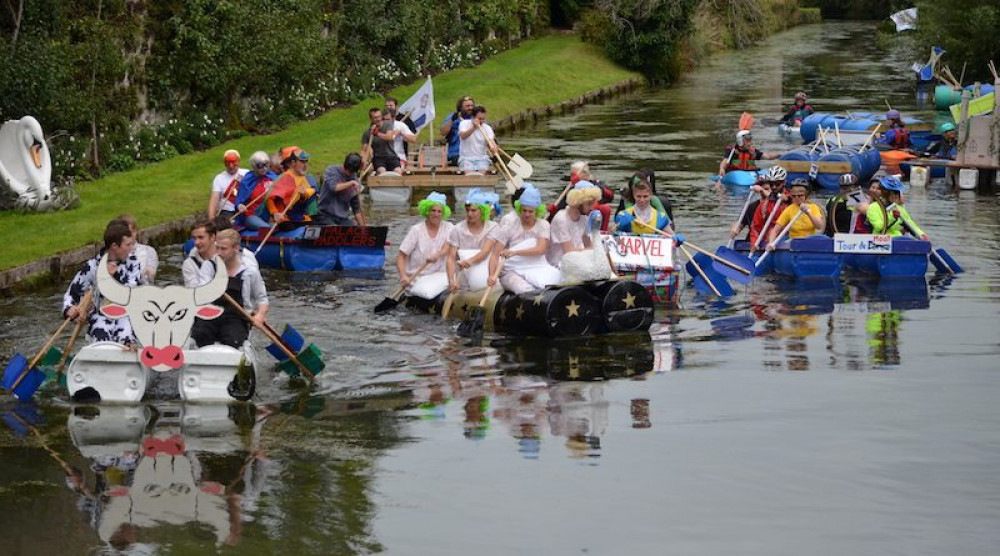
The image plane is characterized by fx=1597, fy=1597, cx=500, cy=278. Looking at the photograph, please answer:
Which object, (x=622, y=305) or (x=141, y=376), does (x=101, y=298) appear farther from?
(x=622, y=305)

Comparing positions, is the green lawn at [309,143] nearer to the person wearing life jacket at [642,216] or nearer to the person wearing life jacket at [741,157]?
the person wearing life jacket at [642,216]

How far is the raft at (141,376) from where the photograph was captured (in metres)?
14.9

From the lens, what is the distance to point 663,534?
11.4 metres

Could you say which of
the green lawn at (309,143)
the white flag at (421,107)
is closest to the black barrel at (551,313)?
the green lawn at (309,143)

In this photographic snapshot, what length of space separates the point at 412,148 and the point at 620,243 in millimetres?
16385

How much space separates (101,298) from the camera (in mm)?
15469

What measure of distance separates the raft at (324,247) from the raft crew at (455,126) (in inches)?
298

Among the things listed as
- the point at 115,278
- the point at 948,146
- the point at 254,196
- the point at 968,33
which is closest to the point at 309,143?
the point at 254,196

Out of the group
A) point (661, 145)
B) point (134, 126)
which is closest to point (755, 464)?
point (134, 126)

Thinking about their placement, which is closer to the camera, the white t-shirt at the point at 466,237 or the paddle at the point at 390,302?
the white t-shirt at the point at 466,237

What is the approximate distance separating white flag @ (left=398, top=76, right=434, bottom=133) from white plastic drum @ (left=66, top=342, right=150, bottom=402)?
55.7 feet

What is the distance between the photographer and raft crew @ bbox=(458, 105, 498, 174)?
98.4 ft

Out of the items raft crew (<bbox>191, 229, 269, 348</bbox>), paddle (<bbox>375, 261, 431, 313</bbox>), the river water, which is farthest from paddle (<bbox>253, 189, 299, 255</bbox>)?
raft crew (<bbox>191, 229, 269, 348</bbox>)

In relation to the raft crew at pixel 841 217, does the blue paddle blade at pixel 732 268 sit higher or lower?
lower
